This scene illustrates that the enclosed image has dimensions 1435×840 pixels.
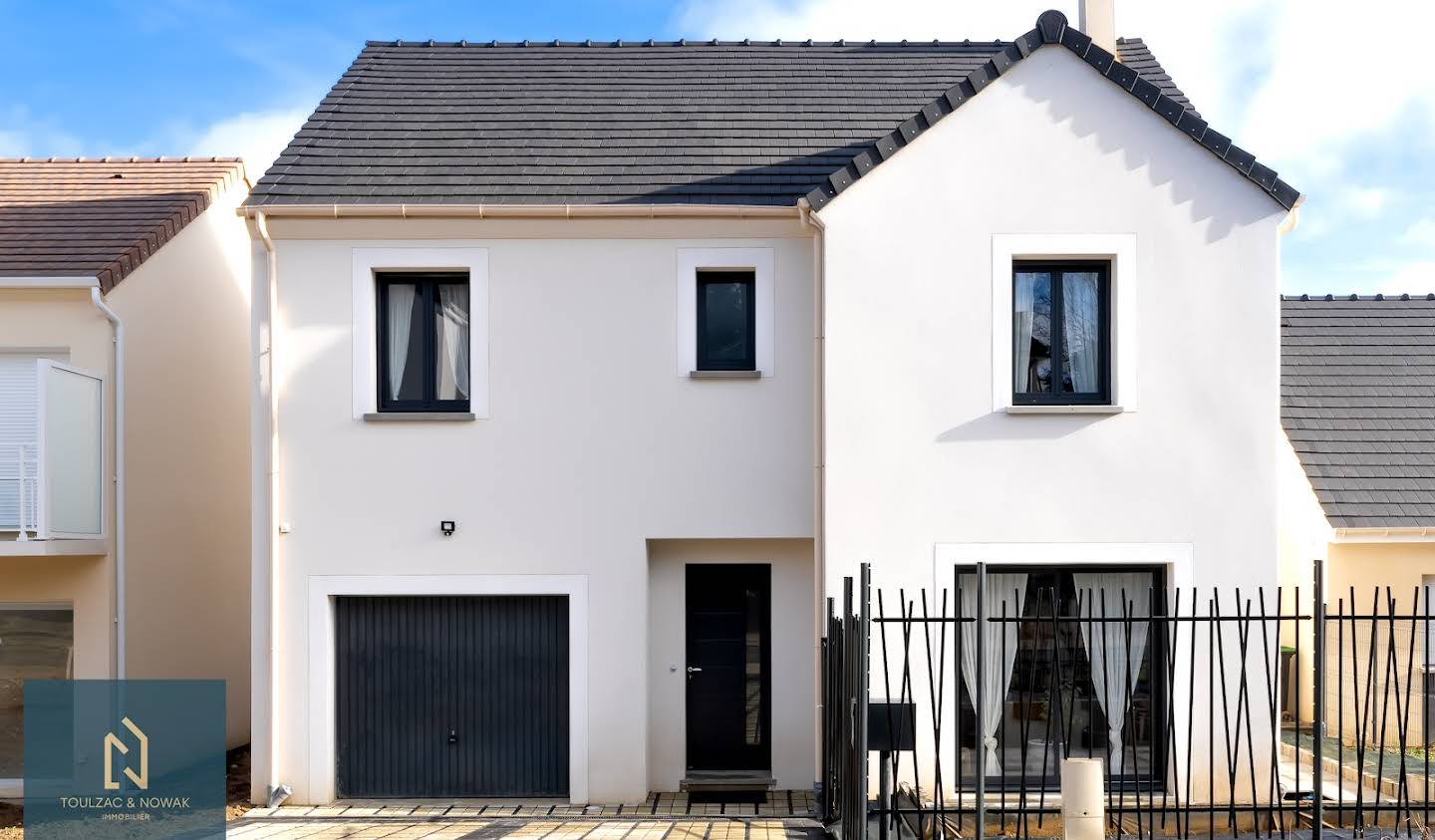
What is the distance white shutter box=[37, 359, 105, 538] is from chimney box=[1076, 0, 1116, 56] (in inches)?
447

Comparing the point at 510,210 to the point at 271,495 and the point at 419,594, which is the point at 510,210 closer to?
the point at 271,495

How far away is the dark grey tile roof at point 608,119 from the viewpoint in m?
10.9

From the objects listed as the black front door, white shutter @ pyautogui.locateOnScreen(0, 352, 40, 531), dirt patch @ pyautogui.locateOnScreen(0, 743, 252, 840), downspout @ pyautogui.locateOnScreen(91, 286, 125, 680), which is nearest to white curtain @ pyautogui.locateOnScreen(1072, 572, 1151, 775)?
the black front door

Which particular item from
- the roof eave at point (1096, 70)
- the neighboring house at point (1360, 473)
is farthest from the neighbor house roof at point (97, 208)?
the neighboring house at point (1360, 473)

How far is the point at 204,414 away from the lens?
13625 mm

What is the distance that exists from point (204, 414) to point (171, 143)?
4358mm

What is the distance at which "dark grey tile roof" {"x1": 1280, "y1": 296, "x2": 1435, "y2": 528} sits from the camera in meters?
12.1

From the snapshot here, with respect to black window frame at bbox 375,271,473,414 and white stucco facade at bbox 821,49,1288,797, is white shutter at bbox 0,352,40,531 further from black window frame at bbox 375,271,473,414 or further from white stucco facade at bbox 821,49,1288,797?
white stucco facade at bbox 821,49,1288,797

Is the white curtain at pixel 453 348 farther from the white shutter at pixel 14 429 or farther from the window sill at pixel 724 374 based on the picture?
the white shutter at pixel 14 429

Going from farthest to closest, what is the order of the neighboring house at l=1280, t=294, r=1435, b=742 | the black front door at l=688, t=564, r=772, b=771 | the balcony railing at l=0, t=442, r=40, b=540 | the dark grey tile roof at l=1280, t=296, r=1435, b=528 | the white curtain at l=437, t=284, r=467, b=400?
the dark grey tile roof at l=1280, t=296, r=1435, b=528
the neighboring house at l=1280, t=294, r=1435, b=742
the black front door at l=688, t=564, r=772, b=771
the white curtain at l=437, t=284, r=467, b=400
the balcony railing at l=0, t=442, r=40, b=540

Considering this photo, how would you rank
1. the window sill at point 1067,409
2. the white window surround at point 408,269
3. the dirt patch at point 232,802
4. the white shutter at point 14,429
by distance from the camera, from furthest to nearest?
the white shutter at point 14,429
the white window surround at point 408,269
the dirt patch at point 232,802
the window sill at point 1067,409

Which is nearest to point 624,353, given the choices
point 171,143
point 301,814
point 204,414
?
point 301,814

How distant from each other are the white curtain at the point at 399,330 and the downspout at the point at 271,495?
42.2 inches

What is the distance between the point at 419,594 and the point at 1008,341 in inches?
238
